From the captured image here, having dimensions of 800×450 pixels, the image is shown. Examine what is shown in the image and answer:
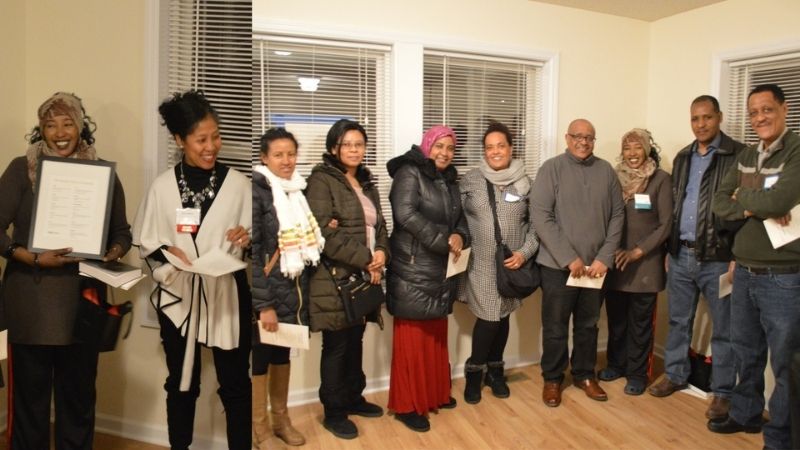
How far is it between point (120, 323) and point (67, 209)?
4.3 inches

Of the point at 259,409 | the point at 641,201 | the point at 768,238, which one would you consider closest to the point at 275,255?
the point at 259,409

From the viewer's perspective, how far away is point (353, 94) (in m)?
1.14

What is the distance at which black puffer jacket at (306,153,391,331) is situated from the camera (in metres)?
1.08

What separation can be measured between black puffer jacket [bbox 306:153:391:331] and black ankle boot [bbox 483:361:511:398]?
74cm

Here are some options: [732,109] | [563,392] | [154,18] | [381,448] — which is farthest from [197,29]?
[563,392]

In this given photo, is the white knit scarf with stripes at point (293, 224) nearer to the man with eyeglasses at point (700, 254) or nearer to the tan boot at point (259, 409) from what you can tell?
the tan boot at point (259, 409)

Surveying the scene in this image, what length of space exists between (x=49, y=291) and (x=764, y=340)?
134 centimetres

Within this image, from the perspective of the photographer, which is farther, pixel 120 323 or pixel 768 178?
pixel 768 178

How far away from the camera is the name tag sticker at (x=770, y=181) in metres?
0.75

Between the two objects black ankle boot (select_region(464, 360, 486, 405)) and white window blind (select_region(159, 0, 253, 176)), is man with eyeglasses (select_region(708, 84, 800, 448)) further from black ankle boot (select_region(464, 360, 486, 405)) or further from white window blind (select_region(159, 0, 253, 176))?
black ankle boot (select_region(464, 360, 486, 405))

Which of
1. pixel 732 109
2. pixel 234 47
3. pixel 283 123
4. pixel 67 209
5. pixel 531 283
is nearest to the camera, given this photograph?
pixel 67 209

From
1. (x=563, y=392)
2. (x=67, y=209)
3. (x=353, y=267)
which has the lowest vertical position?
(x=563, y=392)

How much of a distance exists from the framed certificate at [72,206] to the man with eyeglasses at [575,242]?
1.27 m

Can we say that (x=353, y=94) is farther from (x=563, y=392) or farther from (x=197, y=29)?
(x=563, y=392)
